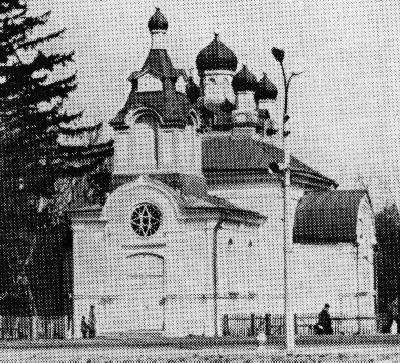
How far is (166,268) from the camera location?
49.0m

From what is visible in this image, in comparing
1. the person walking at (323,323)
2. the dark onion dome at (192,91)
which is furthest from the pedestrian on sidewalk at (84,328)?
the dark onion dome at (192,91)

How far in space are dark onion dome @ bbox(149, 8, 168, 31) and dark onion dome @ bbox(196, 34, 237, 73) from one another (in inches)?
319

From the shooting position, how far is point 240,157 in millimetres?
55312

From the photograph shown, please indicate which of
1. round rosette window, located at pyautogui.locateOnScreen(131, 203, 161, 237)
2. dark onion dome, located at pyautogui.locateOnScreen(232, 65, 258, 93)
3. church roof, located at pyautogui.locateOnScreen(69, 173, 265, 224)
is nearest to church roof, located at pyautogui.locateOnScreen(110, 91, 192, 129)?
church roof, located at pyautogui.locateOnScreen(69, 173, 265, 224)

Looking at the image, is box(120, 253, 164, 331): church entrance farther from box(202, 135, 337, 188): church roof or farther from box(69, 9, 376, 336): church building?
box(202, 135, 337, 188): church roof

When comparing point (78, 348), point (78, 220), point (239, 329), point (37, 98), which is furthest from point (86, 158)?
point (78, 348)

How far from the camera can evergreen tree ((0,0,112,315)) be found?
165 ft

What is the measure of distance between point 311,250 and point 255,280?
12.5 ft

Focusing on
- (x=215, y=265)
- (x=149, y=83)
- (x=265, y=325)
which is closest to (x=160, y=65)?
(x=149, y=83)

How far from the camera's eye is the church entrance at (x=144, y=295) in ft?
161

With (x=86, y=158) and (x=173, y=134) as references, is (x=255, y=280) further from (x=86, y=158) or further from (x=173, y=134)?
(x=86, y=158)

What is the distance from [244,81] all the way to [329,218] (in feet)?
28.8

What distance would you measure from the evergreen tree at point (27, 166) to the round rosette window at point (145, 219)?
14.2 ft

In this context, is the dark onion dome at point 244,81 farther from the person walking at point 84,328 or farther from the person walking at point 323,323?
the person walking at point 323,323
